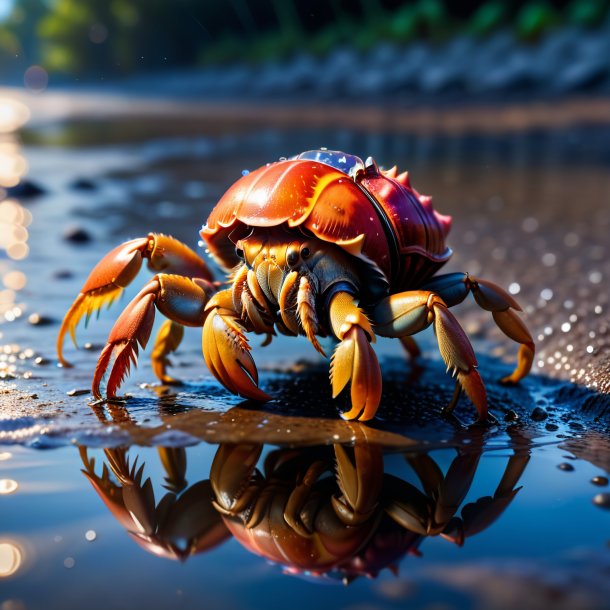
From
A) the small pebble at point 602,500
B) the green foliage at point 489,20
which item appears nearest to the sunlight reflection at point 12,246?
the small pebble at point 602,500

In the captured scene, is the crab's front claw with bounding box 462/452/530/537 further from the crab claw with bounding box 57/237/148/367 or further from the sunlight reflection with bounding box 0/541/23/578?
the crab claw with bounding box 57/237/148/367

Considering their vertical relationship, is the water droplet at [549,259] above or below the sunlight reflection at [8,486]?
above

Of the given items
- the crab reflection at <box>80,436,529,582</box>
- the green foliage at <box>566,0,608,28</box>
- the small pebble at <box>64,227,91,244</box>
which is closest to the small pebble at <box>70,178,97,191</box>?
the small pebble at <box>64,227,91,244</box>

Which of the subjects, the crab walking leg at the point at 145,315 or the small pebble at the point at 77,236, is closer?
the crab walking leg at the point at 145,315

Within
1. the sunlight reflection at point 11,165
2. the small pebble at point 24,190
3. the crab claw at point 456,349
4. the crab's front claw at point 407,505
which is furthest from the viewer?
the sunlight reflection at point 11,165

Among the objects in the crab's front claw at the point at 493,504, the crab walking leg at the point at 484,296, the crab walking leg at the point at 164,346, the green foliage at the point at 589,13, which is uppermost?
the green foliage at the point at 589,13

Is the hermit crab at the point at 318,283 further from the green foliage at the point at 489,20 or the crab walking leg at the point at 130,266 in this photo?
the green foliage at the point at 489,20

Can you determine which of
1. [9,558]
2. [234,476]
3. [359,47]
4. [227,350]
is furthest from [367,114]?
[9,558]
